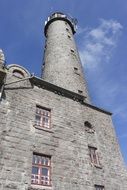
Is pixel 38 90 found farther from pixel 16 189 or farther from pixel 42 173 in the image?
pixel 16 189

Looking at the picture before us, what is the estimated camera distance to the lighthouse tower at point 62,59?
19.8 metres

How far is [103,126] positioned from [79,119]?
9.89 ft

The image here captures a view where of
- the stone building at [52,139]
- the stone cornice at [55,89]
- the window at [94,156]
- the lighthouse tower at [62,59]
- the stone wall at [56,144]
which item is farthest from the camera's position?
the lighthouse tower at [62,59]

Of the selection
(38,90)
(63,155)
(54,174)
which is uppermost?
(38,90)

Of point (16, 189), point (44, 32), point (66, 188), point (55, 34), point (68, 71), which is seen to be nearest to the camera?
point (16, 189)

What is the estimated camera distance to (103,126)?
699 inches

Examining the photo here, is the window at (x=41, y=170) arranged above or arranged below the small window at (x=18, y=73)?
below

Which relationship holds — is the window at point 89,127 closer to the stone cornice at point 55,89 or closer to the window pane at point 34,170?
the stone cornice at point 55,89

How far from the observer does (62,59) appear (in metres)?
21.6

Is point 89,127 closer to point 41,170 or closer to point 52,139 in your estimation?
point 52,139

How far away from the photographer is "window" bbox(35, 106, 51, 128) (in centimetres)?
1373

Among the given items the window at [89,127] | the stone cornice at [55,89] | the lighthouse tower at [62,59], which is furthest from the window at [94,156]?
the lighthouse tower at [62,59]

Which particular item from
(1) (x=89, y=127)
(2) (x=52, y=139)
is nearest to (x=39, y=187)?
(2) (x=52, y=139)

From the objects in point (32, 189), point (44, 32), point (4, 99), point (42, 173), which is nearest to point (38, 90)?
point (4, 99)
